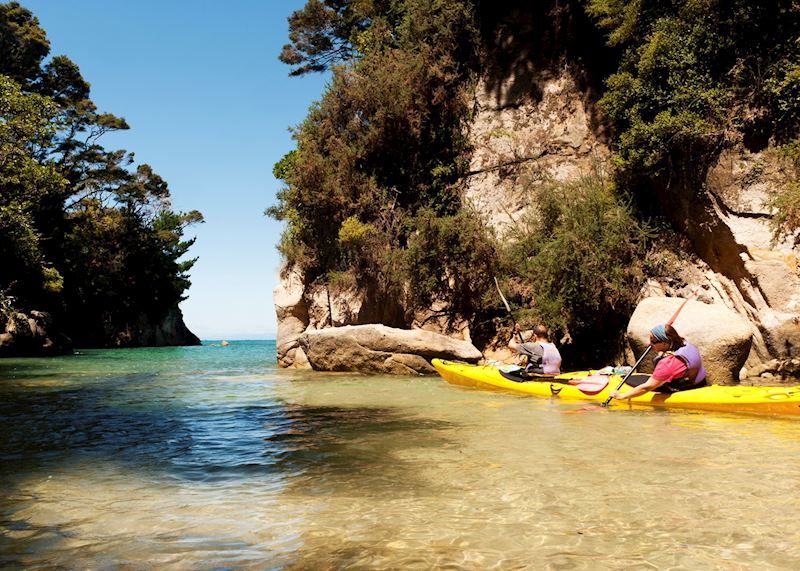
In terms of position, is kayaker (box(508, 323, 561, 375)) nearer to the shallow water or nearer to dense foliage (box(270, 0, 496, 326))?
the shallow water

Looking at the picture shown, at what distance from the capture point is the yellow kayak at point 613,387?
8.00 metres

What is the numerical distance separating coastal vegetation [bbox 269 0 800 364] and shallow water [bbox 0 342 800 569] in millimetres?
8101

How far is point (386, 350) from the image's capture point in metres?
15.5

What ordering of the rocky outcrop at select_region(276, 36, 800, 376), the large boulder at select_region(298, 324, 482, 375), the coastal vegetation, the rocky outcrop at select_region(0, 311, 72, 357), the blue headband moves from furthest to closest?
the rocky outcrop at select_region(0, 311, 72, 357)
the large boulder at select_region(298, 324, 482, 375)
the coastal vegetation
the rocky outcrop at select_region(276, 36, 800, 376)
the blue headband

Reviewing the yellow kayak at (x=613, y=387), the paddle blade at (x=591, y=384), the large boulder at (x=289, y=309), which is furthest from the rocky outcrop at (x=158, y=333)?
the paddle blade at (x=591, y=384)

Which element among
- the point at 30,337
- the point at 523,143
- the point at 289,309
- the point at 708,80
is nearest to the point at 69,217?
the point at 30,337

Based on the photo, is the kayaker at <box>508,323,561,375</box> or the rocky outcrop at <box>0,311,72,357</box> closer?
the kayaker at <box>508,323,561,375</box>

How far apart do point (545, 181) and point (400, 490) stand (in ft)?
54.8

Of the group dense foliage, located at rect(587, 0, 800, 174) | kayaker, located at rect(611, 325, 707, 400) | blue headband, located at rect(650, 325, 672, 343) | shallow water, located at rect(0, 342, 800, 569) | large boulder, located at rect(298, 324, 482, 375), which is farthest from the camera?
large boulder, located at rect(298, 324, 482, 375)

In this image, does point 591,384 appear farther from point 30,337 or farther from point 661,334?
point 30,337

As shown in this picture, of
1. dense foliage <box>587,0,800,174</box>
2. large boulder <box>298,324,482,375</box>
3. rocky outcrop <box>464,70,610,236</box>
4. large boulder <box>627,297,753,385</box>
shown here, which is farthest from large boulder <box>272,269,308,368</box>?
large boulder <box>627,297,753,385</box>

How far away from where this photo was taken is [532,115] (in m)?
21.6

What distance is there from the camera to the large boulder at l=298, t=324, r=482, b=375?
15.3 m

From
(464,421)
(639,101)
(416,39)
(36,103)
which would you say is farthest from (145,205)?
(464,421)
